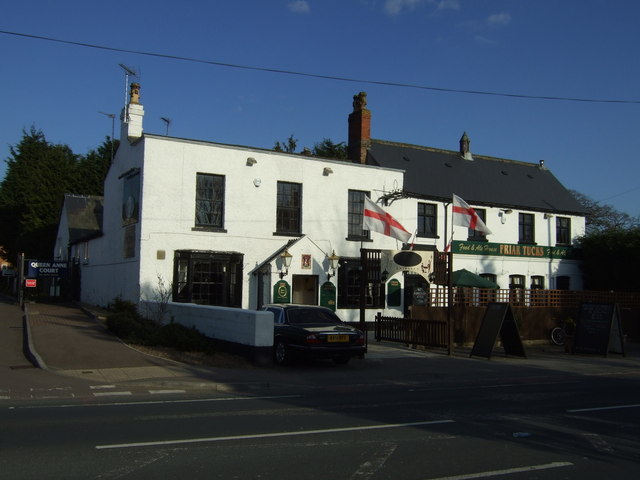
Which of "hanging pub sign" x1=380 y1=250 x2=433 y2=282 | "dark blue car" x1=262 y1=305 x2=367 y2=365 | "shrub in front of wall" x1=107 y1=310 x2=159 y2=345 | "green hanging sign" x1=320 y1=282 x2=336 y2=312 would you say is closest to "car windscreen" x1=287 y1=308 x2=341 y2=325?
"dark blue car" x1=262 y1=305 x2=367 y2=365

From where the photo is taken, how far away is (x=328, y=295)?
976 inches

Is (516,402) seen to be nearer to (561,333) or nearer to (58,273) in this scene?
(561,333)

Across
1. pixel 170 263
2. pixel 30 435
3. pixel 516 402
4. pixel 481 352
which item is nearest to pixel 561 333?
→ pixel 481 352

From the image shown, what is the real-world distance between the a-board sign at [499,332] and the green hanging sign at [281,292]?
25.7 ft

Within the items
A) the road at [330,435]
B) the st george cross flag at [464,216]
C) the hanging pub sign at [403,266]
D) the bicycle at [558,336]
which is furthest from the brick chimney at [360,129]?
the road at [330,435]

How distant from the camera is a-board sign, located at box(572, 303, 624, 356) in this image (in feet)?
65.0

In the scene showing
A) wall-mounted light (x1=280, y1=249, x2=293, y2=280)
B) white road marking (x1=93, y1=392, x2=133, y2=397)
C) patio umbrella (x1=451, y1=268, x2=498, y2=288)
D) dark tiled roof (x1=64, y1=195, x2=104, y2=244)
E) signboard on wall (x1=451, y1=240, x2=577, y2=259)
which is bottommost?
white road marking (x1=93, y1=392, x2=133, y2=397)

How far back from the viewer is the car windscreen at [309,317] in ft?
51.0

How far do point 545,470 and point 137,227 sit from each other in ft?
60.8

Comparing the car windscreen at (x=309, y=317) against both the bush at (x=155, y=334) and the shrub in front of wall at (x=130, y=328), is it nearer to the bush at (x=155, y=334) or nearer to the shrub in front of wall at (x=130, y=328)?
the bush at (x=155, y=334)

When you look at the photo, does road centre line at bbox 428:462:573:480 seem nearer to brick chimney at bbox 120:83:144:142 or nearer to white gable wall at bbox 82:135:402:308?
white gable wall at bbox 82:135:402:308

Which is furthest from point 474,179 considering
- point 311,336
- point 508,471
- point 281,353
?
point 508,471

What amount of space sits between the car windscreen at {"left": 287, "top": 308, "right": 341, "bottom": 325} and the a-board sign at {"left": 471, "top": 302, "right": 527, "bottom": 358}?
16.8 feet

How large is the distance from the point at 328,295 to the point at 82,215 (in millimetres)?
19896
